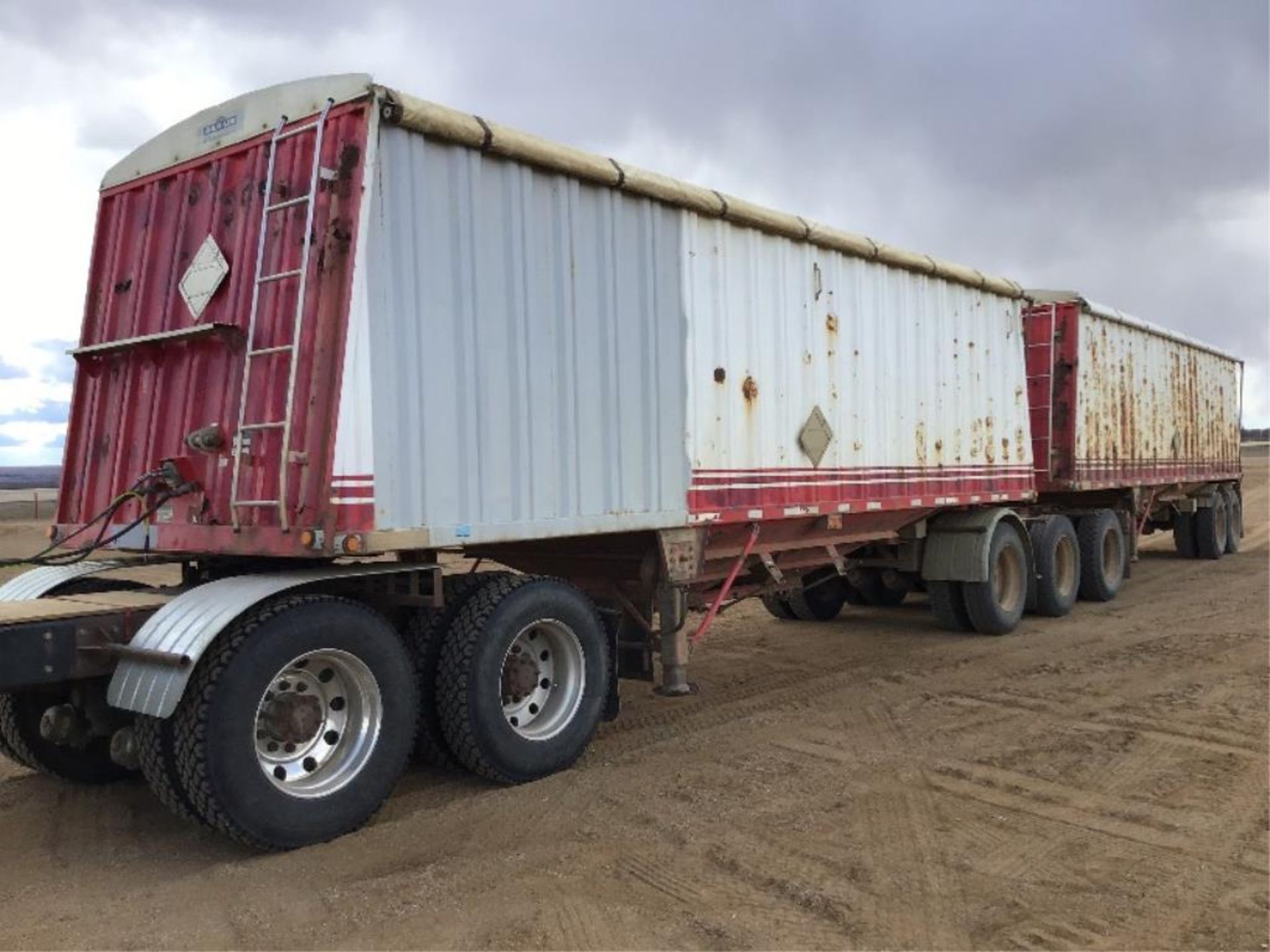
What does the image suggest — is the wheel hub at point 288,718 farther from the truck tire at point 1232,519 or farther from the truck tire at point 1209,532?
the truck tire at point 1232,519

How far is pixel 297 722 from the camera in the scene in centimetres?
468

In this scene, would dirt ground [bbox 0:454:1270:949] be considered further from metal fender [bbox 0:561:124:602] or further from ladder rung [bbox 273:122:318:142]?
ladder rung [bbox 273:122:318:142]

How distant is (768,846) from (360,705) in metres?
1.95

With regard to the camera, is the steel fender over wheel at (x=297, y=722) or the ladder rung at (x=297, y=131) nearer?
the steel fender over wheel at (x=297, y=722)

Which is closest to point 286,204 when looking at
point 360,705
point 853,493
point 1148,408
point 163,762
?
point 360,705

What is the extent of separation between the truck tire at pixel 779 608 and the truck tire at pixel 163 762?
7703mm

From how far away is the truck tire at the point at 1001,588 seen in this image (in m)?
10.4

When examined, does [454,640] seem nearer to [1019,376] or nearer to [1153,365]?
[1019,376]

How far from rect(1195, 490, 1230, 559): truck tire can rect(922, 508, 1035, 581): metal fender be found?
9.63 m

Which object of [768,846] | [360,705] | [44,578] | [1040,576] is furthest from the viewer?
[1040,576]

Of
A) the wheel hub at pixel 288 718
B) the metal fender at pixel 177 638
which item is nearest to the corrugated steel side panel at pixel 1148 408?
the wheel hub at pixel 288 718

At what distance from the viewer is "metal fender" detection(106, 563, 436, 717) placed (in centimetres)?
425

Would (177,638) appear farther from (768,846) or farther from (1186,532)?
(1186,532)

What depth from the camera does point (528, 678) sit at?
5738 mm
